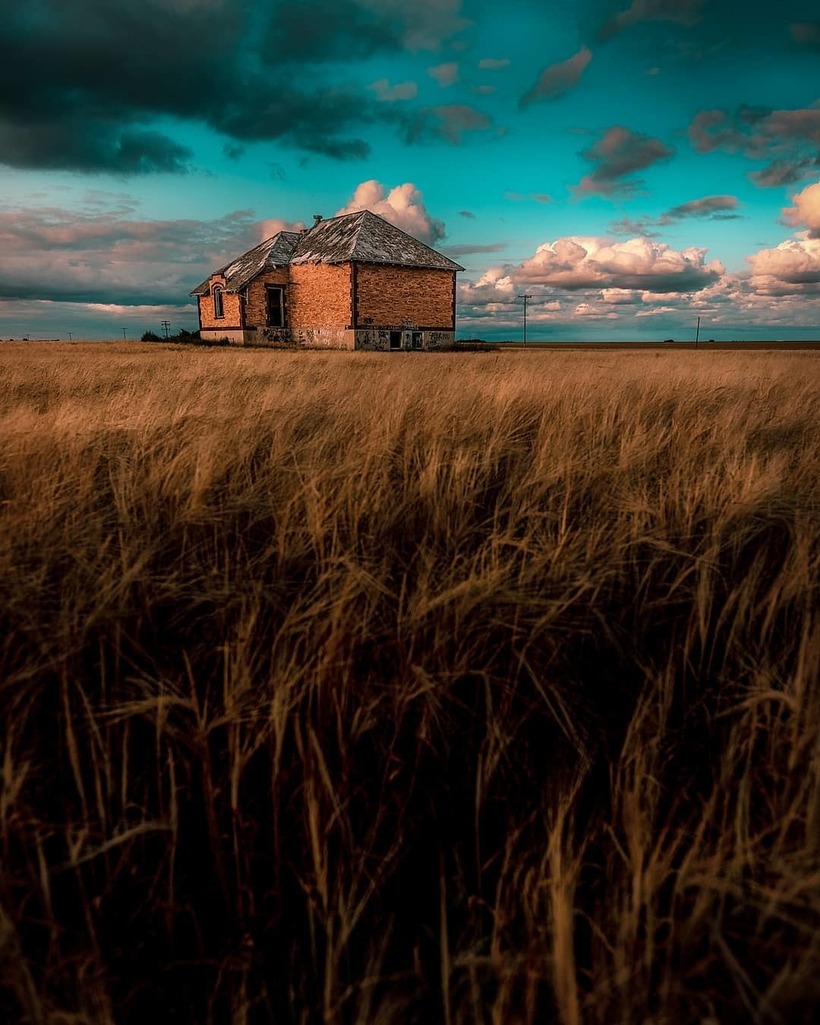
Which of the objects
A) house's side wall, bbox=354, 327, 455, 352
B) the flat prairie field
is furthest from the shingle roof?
the flat prairie field

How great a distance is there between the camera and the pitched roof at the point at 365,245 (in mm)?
26953

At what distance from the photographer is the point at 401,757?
1120mm

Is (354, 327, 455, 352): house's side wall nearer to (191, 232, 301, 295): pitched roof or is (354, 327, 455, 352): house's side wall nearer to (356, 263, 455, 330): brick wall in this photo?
(356, 263, 455, 330): brick wall

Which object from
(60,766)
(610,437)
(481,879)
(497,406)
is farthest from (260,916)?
(497,406)

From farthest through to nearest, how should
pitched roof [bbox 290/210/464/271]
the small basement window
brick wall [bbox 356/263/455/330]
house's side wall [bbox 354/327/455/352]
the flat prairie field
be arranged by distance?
the small basement window
house's side wall [bbox 354/327/455/352]
brick wall [bbox 356/263/455/330]
pitched roof [bbox 290/210/464/271]
the flat prairie field

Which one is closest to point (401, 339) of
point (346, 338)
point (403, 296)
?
point (403, 296)

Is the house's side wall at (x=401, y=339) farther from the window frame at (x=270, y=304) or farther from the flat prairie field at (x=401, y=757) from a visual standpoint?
the flat prairie field at (x=401, y=757)

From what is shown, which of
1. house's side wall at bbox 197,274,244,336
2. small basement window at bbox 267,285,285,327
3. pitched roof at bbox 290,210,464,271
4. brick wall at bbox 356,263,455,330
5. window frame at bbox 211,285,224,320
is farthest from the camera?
window frame at bbox 211,285,224,320

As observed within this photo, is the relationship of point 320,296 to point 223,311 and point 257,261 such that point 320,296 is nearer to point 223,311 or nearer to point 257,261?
point 257,261

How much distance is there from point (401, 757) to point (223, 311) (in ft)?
110

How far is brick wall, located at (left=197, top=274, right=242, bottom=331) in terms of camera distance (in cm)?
2961

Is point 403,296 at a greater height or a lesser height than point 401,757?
greater

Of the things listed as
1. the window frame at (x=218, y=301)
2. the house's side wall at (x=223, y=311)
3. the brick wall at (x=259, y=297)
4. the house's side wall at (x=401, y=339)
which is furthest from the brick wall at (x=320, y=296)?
the window frame at (x=218, y=301)

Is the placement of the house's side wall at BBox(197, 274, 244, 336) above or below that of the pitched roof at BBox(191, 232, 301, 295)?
below
